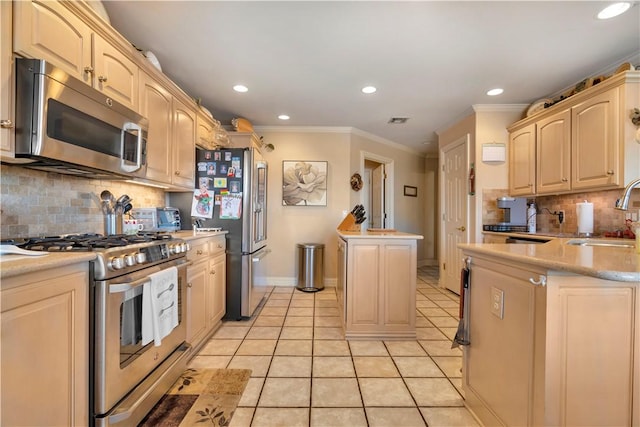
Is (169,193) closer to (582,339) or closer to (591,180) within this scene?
(582,339)

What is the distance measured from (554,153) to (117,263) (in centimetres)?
378

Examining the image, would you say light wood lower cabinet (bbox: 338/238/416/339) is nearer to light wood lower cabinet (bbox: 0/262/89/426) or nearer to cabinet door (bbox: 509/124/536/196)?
cabinet door (bbox: 509/124/536/196)

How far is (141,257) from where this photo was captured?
1429 mm

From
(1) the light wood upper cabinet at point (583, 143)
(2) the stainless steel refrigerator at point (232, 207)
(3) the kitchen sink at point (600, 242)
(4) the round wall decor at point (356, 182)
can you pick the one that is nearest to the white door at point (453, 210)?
(1) the light wood upper cabinet at point (583, 143)

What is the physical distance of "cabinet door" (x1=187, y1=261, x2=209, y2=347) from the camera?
206 cm

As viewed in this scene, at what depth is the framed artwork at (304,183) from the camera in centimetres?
431

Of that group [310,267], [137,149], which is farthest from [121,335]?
[310,267]

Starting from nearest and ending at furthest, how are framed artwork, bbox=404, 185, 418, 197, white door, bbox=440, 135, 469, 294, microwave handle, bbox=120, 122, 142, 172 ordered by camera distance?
microwave handle, bbox=120, 122, 142, 172 < white door, bbox=440, 135, 469, 294 < framed artwork, bbox=404, 185, 418, 197

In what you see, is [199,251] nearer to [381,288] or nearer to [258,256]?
[258,256]

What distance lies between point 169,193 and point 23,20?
1780 mm

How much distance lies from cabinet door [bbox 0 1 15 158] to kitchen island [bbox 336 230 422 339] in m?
2.14

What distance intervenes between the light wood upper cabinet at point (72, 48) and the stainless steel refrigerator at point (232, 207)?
100 centimetres

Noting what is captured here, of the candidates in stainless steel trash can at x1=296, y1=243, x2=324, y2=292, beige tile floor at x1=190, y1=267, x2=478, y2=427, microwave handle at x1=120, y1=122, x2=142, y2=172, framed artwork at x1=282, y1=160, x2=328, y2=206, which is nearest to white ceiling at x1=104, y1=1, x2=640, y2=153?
microwave handle at x1=120, y1=122, x2=142, y2=172

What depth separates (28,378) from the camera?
3.10ft
